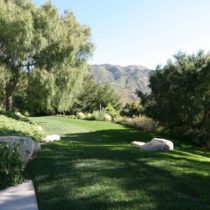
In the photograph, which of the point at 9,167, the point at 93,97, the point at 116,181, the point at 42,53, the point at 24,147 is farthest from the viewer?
the point at 93,97

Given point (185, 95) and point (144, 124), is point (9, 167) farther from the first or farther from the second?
point (144, 124)

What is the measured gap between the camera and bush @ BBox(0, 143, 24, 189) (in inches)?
266

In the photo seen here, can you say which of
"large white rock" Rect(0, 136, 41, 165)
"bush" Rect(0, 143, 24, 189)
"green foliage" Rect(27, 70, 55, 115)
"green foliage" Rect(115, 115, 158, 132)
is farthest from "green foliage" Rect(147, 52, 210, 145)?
"bush" Rect(0, 143, 24, 189)

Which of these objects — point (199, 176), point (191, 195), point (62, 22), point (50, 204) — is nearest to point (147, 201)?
point (191, 195)

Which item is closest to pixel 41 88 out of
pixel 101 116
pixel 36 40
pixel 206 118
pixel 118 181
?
pixel 36 40

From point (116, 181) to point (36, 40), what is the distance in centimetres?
1319

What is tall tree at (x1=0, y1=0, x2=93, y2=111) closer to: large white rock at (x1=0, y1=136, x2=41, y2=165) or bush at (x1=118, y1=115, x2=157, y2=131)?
bush at (x1=118, y1=115, x2=157, y2=131)

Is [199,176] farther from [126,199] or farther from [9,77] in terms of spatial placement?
[9,77]

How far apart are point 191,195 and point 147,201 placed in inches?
36.0

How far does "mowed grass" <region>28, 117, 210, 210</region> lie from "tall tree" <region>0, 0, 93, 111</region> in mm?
10118

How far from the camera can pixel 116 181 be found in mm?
6473

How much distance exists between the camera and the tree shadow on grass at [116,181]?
5.46m

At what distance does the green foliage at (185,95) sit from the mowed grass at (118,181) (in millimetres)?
7153

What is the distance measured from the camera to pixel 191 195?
5.99 m
